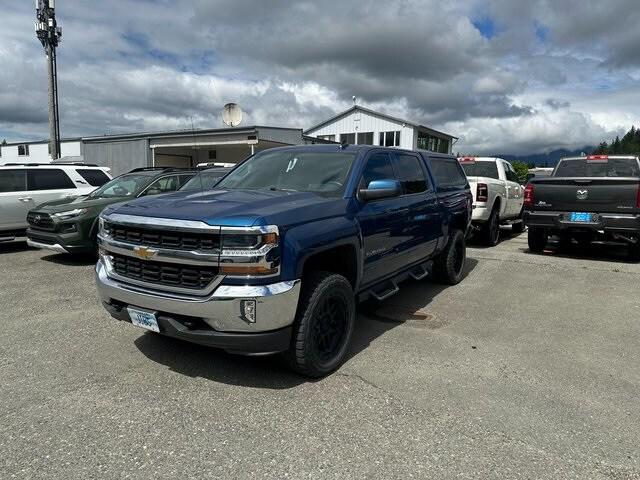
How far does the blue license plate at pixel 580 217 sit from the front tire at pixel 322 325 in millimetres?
6257

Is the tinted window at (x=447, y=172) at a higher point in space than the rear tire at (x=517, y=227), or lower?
higher

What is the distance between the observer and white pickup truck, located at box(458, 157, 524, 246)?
32.0 feet

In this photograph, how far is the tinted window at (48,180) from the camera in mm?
10078

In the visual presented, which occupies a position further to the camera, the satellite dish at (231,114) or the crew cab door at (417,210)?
the satellite dish at (231,114)

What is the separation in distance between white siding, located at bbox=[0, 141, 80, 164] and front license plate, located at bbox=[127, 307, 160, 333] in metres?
33.3

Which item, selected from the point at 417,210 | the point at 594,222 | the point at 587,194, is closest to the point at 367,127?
the point at 587,194

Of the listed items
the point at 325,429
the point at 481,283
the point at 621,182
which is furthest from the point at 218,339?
the point at 621,182

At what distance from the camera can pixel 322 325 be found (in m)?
3.81

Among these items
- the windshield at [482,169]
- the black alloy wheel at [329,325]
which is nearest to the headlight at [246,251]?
the black alloy wheel at [329,325]

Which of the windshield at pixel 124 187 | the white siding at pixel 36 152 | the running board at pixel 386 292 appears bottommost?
the running board at pixel 386 292

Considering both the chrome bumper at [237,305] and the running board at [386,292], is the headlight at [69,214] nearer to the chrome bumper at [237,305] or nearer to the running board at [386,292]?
the chrome bumper at [237,305]

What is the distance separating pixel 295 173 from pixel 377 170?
824 millimetres

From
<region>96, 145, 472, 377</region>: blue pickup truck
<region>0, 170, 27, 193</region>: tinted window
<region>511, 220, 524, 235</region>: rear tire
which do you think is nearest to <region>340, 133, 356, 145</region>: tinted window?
<region>511, 220, 524, 235</region>: rear tire

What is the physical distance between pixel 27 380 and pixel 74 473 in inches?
56.8
